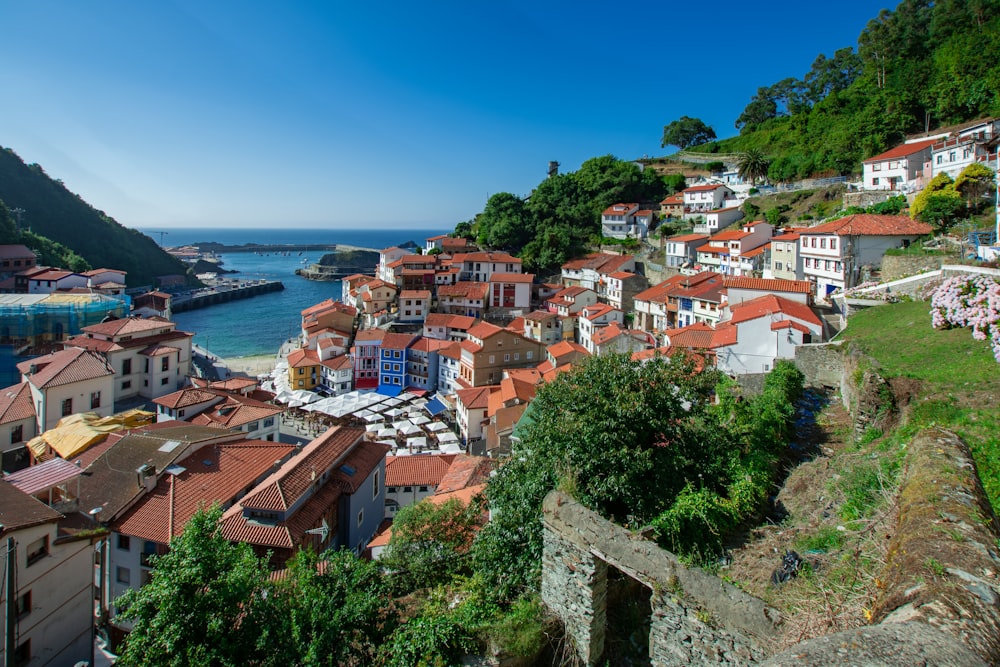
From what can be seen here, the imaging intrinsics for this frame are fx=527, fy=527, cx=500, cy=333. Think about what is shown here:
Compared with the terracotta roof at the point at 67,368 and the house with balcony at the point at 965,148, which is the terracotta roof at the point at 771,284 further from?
the terracotta roof at the point at 67,368

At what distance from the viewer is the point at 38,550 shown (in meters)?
9.84

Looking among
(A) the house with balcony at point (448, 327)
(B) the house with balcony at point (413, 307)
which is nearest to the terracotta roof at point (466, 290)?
(B) the house with balcony at point (413, 307)

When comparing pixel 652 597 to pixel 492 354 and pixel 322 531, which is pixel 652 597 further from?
pixel 492 354

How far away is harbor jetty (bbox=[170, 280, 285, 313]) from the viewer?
2992 inches

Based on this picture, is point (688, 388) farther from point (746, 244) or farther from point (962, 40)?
point (962, 40)

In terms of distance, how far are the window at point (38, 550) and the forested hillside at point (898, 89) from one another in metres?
47.2

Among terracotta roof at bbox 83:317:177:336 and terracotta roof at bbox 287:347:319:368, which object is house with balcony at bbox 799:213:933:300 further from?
terracotta roof at bbox 83:317:177:336

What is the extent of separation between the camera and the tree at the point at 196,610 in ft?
18.0

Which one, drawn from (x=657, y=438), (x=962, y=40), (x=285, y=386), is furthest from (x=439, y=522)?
(x=962, y=40)

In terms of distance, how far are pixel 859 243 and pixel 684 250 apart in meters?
18.1

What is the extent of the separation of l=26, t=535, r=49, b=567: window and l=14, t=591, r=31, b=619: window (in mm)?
534

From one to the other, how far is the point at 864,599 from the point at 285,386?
39.4 meters

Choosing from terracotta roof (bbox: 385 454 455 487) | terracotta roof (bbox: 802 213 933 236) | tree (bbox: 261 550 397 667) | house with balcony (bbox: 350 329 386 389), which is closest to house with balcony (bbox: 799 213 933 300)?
terracotta roof (bbox: 802 213 933 236)

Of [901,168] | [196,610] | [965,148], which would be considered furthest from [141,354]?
[901,168]
